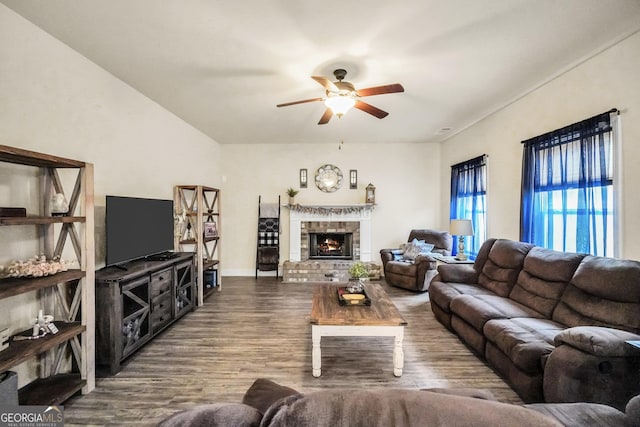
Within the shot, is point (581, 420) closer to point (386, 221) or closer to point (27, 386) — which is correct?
point (27, 386)

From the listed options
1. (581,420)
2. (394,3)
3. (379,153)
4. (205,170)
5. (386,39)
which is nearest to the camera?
(581,420)

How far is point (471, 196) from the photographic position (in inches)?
191

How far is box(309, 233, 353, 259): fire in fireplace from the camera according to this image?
243 inches

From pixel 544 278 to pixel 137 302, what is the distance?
4.09 metres

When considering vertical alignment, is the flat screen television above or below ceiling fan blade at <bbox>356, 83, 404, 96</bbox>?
below

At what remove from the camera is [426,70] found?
2881mm

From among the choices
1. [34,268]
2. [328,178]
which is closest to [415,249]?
[328,178]

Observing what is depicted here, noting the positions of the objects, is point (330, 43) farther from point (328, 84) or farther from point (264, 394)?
point (264, 394)

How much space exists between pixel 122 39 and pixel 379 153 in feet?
16.0

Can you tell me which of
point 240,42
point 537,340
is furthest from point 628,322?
point 240,42

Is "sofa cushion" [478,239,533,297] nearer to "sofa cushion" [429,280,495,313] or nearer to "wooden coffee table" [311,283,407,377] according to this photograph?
"sofa cushion" [429,280,495,313]

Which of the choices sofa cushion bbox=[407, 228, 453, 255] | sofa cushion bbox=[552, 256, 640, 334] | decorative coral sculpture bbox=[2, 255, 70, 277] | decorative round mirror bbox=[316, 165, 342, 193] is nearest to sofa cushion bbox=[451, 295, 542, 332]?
sofa cushion bbox=[552, 256, 640, 334]

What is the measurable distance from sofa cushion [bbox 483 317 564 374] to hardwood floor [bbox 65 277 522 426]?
353 millimetres

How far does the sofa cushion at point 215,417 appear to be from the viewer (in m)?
0.66
